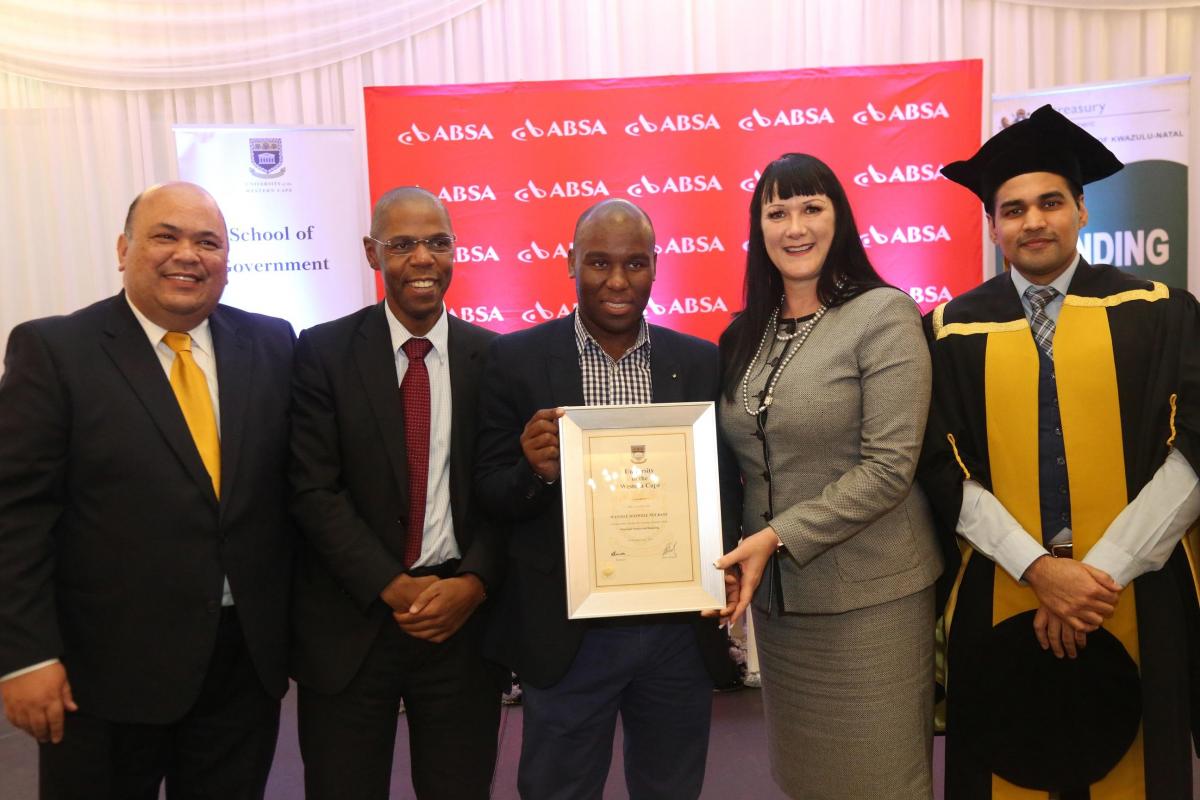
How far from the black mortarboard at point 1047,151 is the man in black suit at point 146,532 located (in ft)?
7.37

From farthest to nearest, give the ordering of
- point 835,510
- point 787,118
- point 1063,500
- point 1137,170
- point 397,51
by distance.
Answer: point 397,51 → point 787,118 → point 1137,170 → point 1063,500 → point 835,510

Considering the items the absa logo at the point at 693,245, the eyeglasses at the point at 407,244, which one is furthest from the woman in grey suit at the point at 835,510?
the absa logo at the point at 693,245

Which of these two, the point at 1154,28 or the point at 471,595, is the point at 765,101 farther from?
the point at 471,595

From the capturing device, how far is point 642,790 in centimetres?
255

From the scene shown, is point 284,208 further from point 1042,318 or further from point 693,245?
point 1042,318

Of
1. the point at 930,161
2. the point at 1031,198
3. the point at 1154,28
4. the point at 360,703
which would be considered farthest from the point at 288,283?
the point at 1154,28

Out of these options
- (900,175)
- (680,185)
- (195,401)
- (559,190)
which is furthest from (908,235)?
(195,401)

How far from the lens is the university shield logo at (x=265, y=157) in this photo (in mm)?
5492

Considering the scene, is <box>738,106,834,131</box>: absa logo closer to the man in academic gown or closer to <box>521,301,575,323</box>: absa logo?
<box>521,301,575,323</box>: absa logo

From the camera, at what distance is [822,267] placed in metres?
2.51

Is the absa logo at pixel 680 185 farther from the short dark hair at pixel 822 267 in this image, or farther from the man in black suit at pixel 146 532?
the man in black suit at pixel 146 532

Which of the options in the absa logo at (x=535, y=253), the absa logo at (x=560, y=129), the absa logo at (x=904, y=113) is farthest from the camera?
the absa logo at (x=535, y=253)

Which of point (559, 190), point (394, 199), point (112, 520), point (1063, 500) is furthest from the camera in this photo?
point (559, 190)

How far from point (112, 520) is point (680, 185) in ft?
13.3
